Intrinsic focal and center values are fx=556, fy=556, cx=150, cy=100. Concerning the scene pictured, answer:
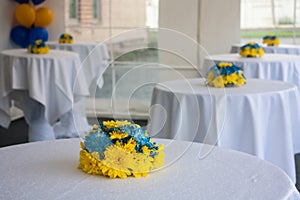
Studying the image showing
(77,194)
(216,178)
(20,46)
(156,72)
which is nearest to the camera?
(77,194)

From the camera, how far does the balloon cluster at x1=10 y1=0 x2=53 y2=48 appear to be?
23.0 ft

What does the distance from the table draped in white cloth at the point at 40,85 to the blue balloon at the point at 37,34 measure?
1688mm

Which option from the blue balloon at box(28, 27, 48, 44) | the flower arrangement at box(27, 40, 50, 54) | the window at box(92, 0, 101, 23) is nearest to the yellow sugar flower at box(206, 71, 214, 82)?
the flower arrangement at box(27, 40, 50, 54)

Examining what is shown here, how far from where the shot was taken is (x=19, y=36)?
7.01 m

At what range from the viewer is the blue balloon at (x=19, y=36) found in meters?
7.01

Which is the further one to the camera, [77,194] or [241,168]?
[241,168]

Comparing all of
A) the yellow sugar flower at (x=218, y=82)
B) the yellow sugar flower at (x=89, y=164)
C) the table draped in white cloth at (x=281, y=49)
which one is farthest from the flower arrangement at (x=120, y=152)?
the table draped in white cloth at (x=281, y=49)

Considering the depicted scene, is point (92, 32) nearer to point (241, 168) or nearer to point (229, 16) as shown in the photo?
point (229, 16)

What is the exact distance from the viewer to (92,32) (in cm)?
716

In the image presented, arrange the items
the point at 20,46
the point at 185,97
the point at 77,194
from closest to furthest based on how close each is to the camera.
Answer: the point at 77,194 → the point at 185,97 → the point at 20,46

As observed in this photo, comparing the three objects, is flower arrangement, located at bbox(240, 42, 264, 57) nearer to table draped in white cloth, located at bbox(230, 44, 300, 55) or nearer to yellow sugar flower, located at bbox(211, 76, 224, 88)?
table draped in white cloth, located at bbox(230, 44, 300, 55)

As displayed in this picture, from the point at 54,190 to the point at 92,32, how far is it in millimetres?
5857

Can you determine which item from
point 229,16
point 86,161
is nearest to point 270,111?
point 86,161

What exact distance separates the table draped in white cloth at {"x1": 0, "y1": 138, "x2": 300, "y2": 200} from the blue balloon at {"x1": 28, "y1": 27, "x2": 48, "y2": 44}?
5.39m
